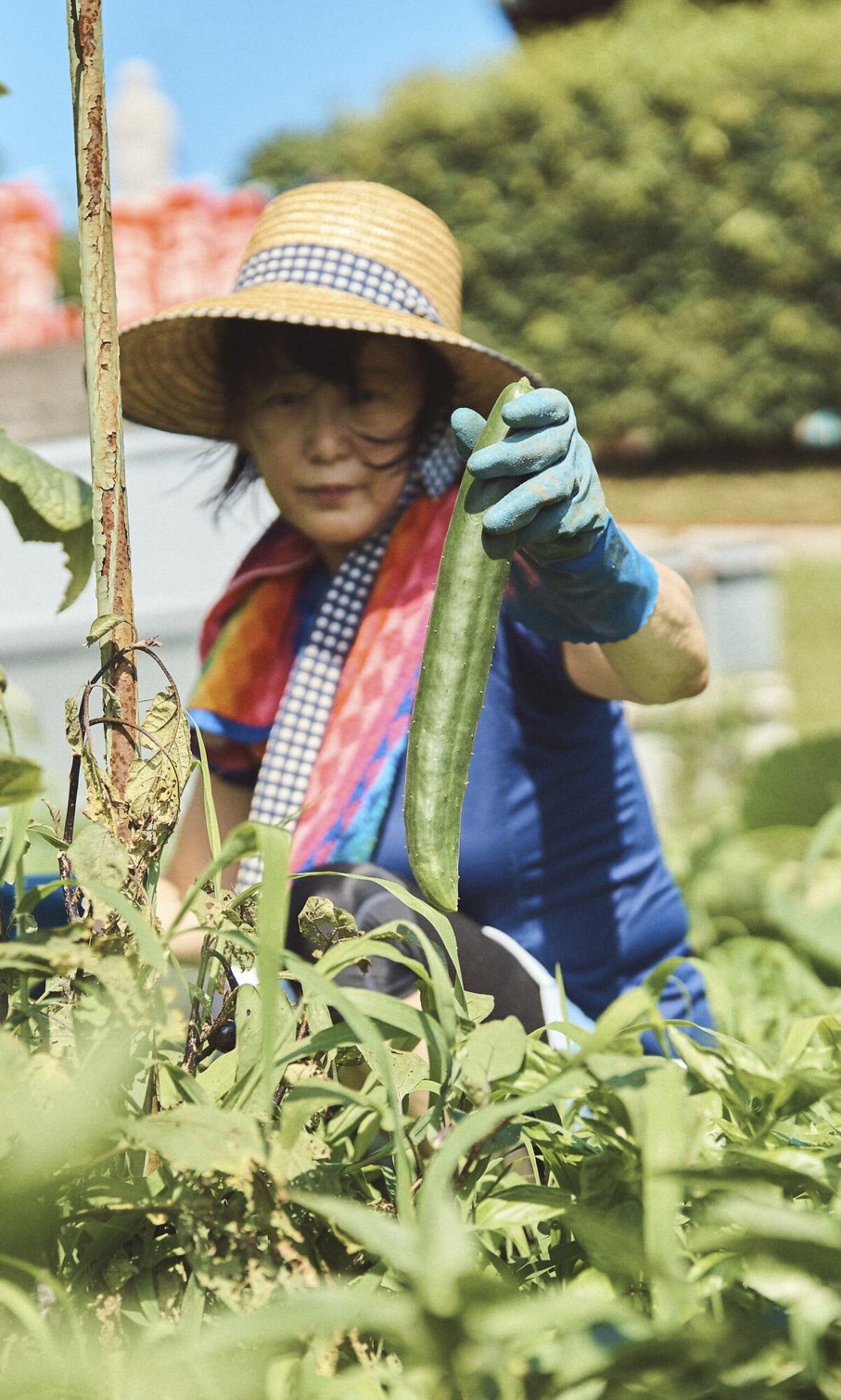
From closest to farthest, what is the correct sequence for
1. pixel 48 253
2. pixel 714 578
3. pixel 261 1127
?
pixel 261 1127 → pixel 714 578 → pixel 48 253

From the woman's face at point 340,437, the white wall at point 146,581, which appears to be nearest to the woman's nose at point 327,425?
the woman's face at point 340,437

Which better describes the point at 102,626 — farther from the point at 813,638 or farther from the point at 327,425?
the point at 813,638

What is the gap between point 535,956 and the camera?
1538 mm

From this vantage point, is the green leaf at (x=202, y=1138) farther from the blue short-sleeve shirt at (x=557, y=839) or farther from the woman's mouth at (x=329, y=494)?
the woman's mouth at (x=329, y=494)

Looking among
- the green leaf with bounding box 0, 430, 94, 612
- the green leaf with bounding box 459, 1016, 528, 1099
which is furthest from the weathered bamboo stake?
the green leaf with bounding box 459, 1016, 528, 1099

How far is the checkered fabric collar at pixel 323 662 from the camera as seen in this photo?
160cm

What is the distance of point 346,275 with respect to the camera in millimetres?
1523

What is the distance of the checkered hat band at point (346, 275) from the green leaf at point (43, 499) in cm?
76

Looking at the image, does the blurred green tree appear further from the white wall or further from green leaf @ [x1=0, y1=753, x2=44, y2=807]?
green leaf @ [x1=0, y1=753, x2=44, y2=807]

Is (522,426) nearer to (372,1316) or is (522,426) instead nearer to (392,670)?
(372,1316)

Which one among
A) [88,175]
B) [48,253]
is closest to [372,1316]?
[88,175]

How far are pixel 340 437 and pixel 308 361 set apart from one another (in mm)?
95

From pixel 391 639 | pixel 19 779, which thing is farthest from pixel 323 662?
pixel 19 779

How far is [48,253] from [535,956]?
717 centimetres
